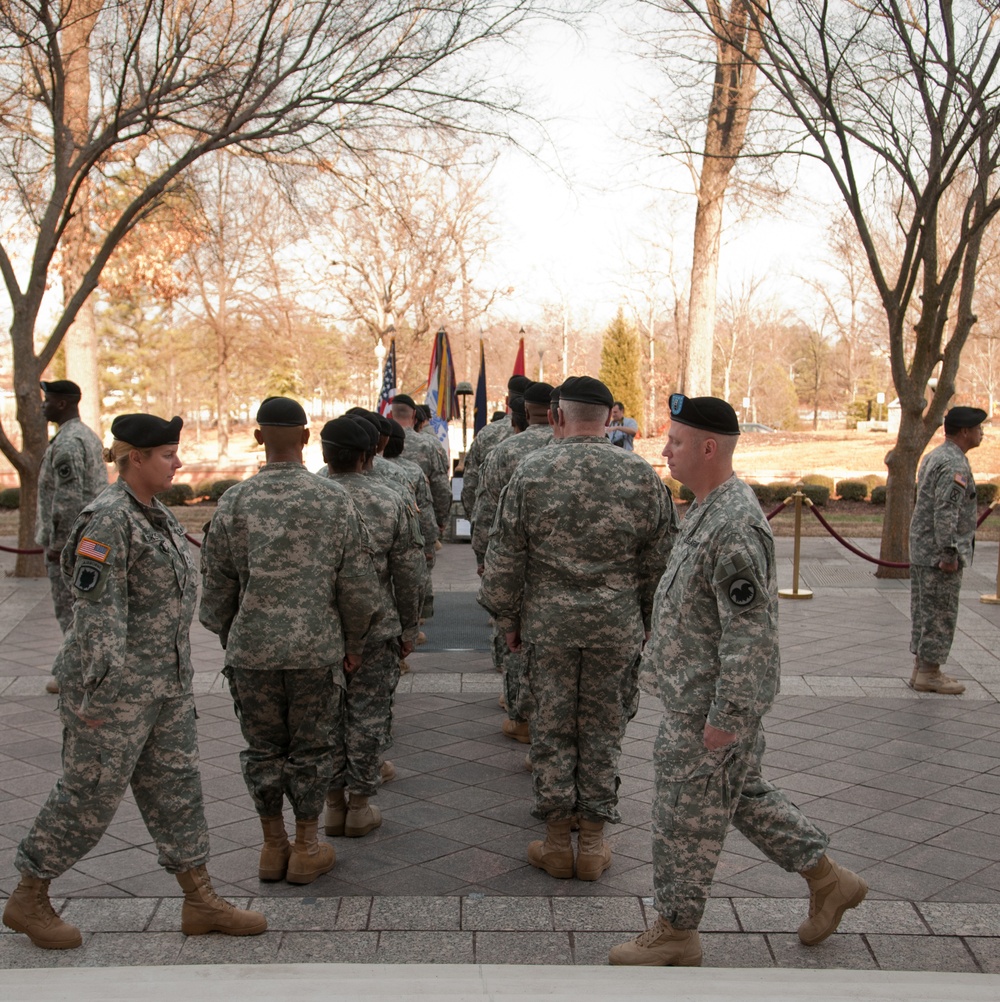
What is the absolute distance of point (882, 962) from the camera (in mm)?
3717

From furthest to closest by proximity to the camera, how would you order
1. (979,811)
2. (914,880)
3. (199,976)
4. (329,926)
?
(979,811)
(914,880)
(329,926)
(199,976)

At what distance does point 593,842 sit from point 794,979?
127 centimetres

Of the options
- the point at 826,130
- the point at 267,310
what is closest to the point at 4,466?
the point at 267,310

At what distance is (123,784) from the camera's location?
3680 mm

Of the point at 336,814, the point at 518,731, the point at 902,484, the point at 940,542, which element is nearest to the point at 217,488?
the point at 902,484

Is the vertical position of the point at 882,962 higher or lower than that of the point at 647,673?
lower

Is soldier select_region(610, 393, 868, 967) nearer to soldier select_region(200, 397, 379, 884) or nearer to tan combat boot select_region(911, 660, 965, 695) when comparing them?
soldier select_region(200, 397, 379, 884)

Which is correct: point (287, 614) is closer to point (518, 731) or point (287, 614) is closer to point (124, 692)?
point (124, 692)

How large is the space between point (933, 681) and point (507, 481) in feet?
11.0

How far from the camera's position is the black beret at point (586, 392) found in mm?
4547

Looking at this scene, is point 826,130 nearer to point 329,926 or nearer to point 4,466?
point 329,926

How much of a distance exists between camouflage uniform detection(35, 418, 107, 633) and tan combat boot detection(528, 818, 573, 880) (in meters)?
4.00

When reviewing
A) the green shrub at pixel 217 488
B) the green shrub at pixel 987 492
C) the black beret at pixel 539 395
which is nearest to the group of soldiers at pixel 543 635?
the black beret at pixel 539 395

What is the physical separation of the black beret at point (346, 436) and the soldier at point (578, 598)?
79 cm
